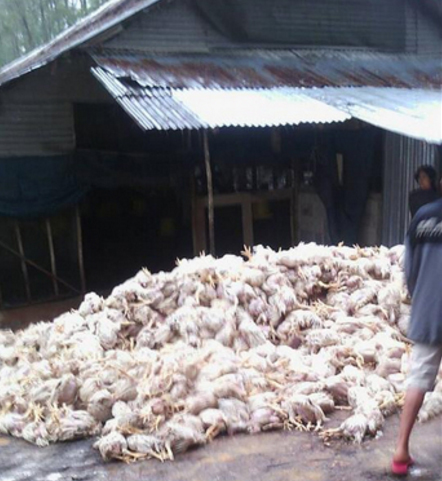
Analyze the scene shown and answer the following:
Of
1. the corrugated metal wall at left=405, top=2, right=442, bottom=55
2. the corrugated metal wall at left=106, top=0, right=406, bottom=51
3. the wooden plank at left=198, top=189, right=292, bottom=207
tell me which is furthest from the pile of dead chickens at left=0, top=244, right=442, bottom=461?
the corrugated metal wall at left=405, top=2, right=442, bottom=55

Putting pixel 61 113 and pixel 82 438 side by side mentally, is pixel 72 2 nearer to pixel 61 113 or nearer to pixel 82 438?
pixel 61 113

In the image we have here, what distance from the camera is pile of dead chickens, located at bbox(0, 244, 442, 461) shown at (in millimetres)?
4207

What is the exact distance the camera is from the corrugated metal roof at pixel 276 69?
8344mm

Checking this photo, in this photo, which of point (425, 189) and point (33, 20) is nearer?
point (425, 189)

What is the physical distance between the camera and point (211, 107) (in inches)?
294

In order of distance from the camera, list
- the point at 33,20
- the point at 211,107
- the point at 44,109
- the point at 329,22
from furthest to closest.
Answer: the point at 33,20 → the point at 329,22 → the point at 44,109 → the point at 211,107

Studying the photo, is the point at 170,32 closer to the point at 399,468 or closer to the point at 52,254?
the point at 52,254

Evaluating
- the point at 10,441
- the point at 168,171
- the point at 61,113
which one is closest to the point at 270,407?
the point at 10,441

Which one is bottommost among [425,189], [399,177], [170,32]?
[399,177]

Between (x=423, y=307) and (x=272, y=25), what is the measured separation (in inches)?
311

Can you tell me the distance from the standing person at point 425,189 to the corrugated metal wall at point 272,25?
425 cm

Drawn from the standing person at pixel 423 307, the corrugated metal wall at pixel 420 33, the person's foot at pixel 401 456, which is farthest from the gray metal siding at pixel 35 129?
the person's foot at pixel 401 456

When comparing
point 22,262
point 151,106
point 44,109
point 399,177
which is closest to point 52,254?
point 22,262

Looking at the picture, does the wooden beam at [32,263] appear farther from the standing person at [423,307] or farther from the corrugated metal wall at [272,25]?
the standing person at [423,307]
